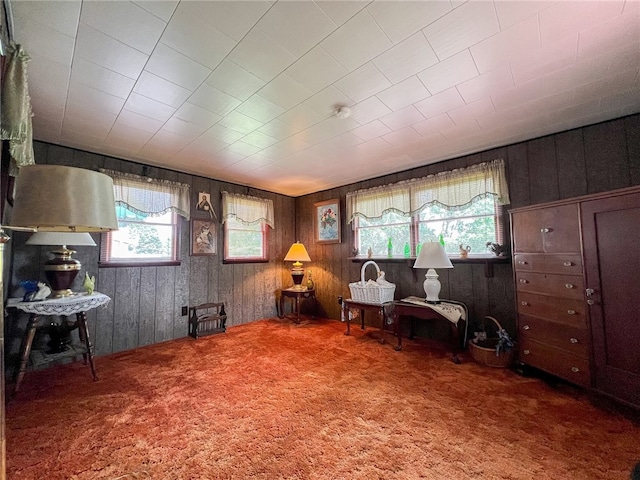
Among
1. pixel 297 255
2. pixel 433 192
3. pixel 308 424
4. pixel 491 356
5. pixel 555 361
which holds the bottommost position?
pixel 308 424

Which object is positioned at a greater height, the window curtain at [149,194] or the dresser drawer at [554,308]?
the window curtain at [149,194]

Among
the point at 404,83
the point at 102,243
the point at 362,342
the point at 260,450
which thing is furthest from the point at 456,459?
the point at 102,243

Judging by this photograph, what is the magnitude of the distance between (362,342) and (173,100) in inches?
119

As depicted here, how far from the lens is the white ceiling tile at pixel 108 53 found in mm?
1411

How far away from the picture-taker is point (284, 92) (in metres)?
1.91

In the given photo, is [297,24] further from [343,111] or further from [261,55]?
[343,111]

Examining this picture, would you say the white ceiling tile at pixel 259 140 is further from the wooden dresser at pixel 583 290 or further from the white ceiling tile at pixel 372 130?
the wooden dresser at pixel 583 290

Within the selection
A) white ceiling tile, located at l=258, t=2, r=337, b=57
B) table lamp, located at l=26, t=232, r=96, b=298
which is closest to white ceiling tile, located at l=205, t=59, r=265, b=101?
white ceiling tile, located at l=258, t=2, r=337, b=57

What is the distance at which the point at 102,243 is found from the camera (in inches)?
117

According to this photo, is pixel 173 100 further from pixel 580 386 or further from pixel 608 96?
pixel 580 386

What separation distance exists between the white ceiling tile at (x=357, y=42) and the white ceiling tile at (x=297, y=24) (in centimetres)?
6

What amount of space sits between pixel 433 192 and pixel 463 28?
2120mm

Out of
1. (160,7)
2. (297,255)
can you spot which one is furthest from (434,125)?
(297,255)

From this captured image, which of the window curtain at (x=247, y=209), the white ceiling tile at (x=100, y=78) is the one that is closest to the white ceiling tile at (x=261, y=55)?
the white ceiling tile at (x=100, y=78)
